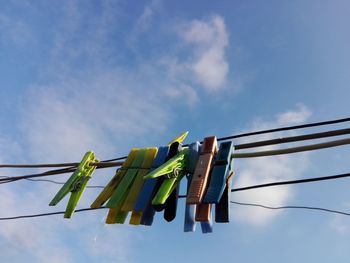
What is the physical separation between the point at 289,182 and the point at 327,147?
0.47 meters

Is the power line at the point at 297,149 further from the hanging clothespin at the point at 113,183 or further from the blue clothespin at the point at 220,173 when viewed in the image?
the hanging clothespin at the point at 113,183

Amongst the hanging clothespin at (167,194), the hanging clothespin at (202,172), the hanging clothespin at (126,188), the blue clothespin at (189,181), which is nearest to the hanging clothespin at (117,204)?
the hanging clothespin at (126,188)

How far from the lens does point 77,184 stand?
12.8ft

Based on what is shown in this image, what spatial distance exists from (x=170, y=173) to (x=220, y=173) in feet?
1.24

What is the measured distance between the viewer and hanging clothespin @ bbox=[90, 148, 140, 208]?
11.8 feet

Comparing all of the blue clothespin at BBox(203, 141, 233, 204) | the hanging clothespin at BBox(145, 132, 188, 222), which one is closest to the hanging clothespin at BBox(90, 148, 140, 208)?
the hanging clothespin at BBox(145, 132, 188, 222)

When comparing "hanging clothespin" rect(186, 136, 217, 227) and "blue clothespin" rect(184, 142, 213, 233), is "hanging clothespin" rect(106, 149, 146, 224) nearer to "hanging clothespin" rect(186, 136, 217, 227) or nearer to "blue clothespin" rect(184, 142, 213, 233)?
"blue clothespin" rect(184, 142, 213, 233)

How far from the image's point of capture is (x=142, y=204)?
330cm

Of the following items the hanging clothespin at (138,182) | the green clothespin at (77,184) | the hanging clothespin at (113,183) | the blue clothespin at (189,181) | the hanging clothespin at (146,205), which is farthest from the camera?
the green clothespin at (77,184)

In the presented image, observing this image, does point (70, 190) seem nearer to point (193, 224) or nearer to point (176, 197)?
point (176, 197)

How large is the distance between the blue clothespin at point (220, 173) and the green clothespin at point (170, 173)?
0.88 ft

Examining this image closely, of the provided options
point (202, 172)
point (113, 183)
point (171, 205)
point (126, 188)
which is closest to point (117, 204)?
point (126, 188)

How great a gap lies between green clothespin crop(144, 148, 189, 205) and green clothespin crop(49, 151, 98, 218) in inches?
34.0

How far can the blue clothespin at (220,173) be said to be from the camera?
9.80ft
